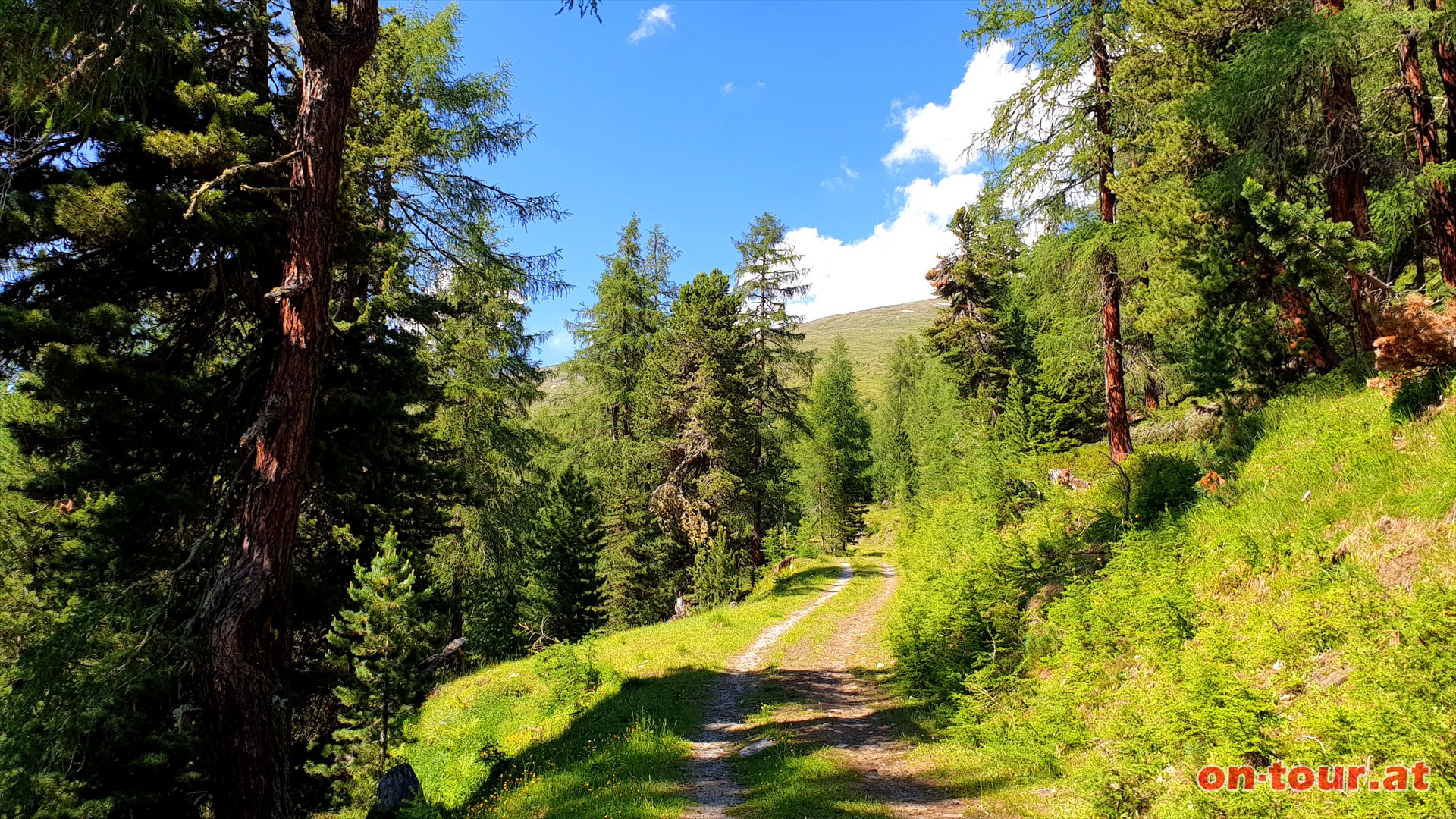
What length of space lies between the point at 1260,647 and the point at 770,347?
2355 cm

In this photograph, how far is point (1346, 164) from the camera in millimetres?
8516

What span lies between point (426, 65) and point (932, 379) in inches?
1782

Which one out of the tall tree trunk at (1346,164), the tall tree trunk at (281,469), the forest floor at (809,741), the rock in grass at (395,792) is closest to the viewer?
the tall tree trunk at (281,469)

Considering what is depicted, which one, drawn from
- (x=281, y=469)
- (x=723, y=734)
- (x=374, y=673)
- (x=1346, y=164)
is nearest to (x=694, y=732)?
(x=723, y=734)

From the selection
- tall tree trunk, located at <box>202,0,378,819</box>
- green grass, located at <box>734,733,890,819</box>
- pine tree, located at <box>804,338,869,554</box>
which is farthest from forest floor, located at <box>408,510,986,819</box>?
pine tree, located at <box>804,338,869,554</box>

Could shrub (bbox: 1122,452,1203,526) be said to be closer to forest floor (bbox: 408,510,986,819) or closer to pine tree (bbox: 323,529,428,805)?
forest floor (bbox: 408,510,986,819)

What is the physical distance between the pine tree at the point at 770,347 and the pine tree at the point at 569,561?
7.43 m

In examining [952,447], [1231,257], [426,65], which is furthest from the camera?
[952,447]

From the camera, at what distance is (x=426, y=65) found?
11922 millimetres

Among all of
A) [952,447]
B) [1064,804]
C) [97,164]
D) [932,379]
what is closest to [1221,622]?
[1064,804]

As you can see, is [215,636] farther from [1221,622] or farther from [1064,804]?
[1221,622]

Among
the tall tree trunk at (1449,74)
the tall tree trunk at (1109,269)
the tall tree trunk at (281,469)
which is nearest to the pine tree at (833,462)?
the tall tree trunk at (1109,269)

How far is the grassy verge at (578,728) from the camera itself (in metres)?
7.42

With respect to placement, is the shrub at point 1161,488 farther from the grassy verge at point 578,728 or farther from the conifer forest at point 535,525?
the grassy verge at point 578,728
